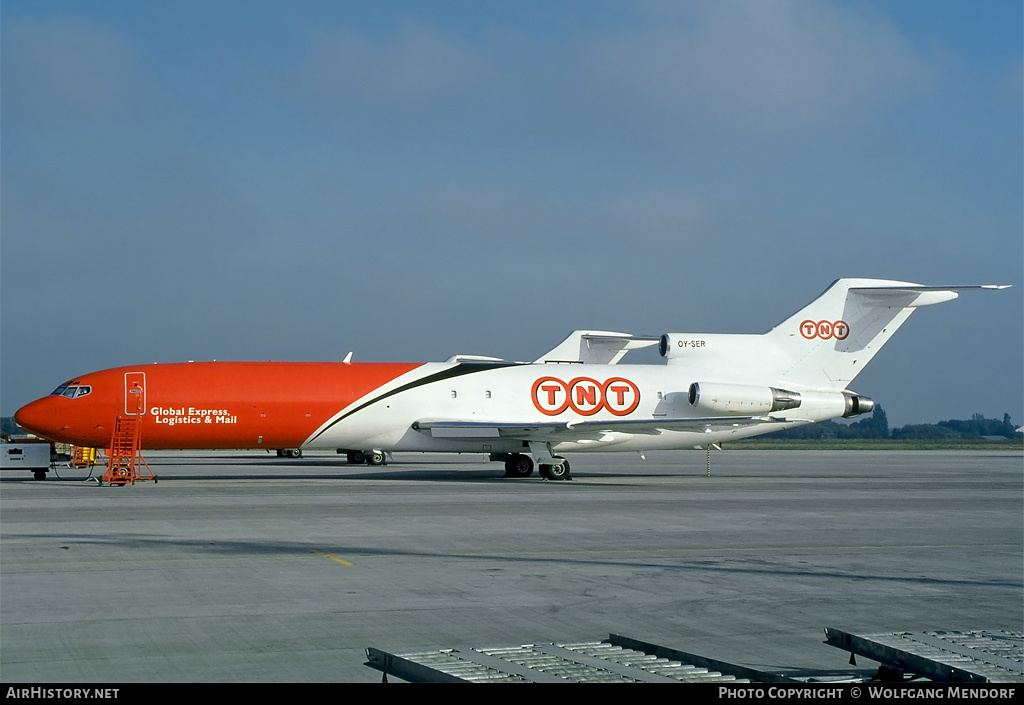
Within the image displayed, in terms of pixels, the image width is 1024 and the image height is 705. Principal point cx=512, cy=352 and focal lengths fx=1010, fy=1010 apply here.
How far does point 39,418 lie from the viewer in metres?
28.0

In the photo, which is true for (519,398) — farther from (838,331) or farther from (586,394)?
(838,331)

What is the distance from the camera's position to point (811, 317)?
33094mm

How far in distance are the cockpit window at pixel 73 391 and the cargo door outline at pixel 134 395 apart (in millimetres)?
1166

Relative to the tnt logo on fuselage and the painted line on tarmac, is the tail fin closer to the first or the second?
the tnt logo on fuselage

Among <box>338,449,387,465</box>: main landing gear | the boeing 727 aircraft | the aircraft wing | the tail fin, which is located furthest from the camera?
<box>338,449,387,465</box>: main landing gear

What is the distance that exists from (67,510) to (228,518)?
395 cm

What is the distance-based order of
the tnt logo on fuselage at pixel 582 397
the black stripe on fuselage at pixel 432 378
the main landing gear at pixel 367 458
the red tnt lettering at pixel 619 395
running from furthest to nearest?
the main landing gear at pixel 367 458 → the red tnt lettering at pixel 619 395 → the tnt logo on fuselage at pixel 582 397 → the black stripe on fuselage at pixel 432 378

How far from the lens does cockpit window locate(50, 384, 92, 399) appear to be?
2830cm

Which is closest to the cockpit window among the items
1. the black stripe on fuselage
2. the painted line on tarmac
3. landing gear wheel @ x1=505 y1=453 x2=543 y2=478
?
the black stripe on fuselage

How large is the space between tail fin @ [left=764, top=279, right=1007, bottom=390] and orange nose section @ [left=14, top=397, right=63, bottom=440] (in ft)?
71.5

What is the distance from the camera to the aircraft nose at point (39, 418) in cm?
2792

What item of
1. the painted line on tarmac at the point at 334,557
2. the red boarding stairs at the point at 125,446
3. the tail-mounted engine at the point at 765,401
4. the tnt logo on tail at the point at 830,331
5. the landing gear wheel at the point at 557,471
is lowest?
the painted line on tarmac at the point at 334,557

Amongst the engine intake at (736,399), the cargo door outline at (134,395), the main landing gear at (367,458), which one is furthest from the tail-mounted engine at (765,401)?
the cargo door outline at (134,395)

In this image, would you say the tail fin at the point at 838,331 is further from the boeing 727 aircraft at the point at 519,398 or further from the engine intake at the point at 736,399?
the engine intake at the point at 736,399
